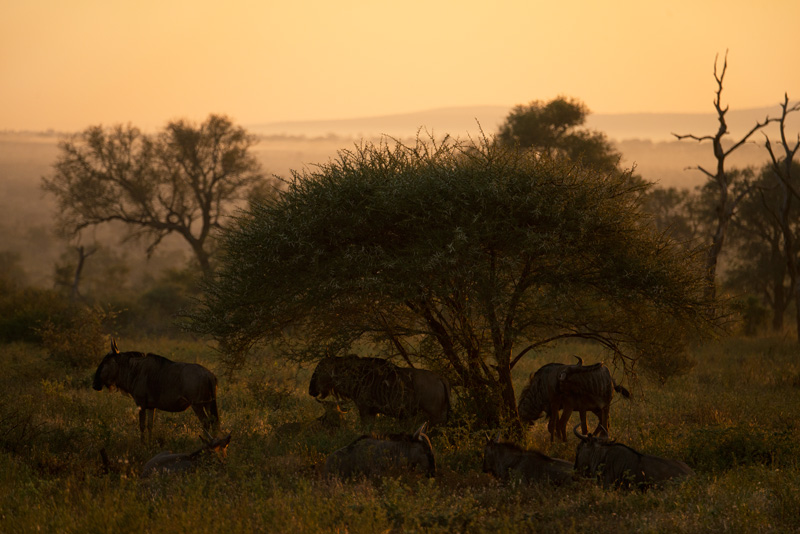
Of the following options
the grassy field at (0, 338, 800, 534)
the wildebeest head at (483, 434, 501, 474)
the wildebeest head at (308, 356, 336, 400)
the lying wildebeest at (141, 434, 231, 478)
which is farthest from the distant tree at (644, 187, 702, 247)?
the lying wildebeest at (141, 434, 231, 478)

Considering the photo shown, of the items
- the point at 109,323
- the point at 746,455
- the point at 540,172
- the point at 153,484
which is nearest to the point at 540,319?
the point at 540,172

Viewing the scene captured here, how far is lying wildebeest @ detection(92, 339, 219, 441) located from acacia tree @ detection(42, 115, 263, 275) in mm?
27893

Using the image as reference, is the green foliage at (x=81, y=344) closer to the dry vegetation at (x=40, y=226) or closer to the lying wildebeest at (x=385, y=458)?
the lying wildebeest at (x=385, y=458)

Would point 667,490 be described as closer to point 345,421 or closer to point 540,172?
point 540,172

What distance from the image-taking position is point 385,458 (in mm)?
10266

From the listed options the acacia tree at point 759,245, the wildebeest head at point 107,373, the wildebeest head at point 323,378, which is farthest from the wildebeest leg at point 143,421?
the acacia tree at point 759,245

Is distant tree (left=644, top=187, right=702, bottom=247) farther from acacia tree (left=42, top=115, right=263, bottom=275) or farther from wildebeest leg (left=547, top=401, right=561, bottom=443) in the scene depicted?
wildebeest leg (left=547, top=401, right=561, bottom=443)

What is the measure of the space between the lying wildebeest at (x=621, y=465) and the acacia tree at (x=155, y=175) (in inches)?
1310

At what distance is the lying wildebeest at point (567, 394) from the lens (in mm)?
12570

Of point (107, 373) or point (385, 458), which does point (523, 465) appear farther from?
point (107, 373)

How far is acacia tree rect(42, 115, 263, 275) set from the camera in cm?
4169

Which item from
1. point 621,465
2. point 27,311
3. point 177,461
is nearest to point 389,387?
point 177,461

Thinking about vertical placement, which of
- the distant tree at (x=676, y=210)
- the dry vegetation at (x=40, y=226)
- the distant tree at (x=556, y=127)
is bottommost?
the dry vegetation at (x=40, y=226)

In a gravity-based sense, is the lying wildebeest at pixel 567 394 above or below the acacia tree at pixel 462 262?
below
